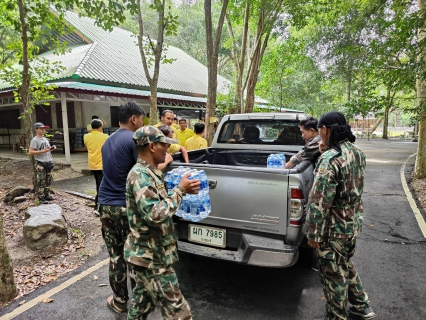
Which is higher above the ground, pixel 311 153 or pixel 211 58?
pixel 211 58

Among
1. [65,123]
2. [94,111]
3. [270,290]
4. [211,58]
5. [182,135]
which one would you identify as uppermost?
[211,58]

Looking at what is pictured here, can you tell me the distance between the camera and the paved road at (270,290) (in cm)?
276

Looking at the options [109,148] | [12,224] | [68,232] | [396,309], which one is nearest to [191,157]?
[109,148]

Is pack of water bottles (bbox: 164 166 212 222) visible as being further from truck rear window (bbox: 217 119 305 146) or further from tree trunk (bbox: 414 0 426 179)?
tree trunk (bbox: 414 0 426 179)

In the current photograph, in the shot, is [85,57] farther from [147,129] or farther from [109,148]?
[147,129]

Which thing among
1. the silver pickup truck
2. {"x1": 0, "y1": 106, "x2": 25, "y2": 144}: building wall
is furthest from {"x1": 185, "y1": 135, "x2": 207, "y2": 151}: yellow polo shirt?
{"x1": 0, "y1": 106, "x2": 25, "y2": 144}: building wall

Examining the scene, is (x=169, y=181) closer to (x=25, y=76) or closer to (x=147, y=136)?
(x=147, y=136)

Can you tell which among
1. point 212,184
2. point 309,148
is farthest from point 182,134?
point 212,184

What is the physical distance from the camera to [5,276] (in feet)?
9.75

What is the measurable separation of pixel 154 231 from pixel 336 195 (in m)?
1.46

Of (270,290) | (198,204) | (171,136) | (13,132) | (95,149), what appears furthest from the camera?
(13,132)

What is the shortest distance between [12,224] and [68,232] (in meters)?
1.29

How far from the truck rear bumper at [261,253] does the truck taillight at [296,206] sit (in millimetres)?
237

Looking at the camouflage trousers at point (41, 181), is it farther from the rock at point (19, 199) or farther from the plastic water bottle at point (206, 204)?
the plastic water bottle at point (206, 204)
